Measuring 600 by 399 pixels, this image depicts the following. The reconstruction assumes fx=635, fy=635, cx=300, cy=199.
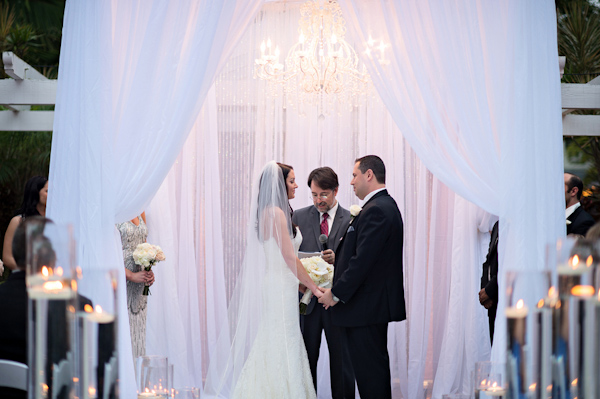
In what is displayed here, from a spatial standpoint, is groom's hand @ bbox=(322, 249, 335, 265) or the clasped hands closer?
the clasped hands

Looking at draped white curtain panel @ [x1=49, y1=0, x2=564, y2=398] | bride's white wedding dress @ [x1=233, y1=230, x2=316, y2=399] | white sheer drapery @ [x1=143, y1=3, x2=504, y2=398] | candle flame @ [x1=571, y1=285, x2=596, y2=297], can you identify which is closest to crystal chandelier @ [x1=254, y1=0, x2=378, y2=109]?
white sheer drapery @ [x1=143, y1=3, x2=504, y2=398]

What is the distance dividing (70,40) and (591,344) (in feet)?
9.66

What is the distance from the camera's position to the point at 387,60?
11.6 ft

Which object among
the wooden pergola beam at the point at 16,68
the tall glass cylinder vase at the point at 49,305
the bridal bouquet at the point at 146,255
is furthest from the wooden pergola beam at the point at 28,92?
the tall glass cylinder vase at the point at 49,305

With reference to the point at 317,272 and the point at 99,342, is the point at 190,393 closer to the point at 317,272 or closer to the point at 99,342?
the point at 317,272

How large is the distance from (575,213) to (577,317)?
2745 millimetres

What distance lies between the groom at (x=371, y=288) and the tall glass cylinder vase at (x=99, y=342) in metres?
2.18

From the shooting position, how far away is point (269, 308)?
3.98 metres

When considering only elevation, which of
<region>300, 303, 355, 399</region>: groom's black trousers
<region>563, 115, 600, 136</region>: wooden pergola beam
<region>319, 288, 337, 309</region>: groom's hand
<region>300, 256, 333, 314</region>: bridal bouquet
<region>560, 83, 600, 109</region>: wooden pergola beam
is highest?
<region>560, 83, 600, 109</region>: wooden pergola beam

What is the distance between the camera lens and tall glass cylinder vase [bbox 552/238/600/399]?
1.73 metres

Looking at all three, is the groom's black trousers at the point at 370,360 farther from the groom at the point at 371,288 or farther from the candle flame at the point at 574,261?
the candle flame at the point at 574,261

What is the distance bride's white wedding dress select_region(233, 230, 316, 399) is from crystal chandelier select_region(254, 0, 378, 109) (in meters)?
1.47

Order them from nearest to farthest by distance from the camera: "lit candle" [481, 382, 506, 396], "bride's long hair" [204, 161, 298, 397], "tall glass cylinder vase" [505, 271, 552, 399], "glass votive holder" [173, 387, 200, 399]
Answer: "tall glass cylinder vase" [505, 271, 552, 399]
"lit candle" [481, 382, 506, 396]
"glass votive holder" [173, 387, 200, 399]
"bride's long hair" [204, 161, 298, 397]

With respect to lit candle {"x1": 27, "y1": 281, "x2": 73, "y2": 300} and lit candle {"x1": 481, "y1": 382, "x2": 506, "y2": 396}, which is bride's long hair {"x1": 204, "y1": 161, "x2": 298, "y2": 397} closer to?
lit candle {"x1": 481, "y1": 382, "x2": 506, "y2": 396}
